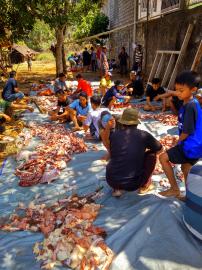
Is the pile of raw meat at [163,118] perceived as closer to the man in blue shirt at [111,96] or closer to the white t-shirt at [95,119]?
the man in blue shirt at [111,96]

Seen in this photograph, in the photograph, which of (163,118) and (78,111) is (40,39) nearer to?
(78,111)

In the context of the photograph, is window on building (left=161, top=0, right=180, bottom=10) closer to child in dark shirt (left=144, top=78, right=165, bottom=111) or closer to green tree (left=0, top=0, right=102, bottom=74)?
child in dark shirt (left=144, top=78, right=165, bottom=111)

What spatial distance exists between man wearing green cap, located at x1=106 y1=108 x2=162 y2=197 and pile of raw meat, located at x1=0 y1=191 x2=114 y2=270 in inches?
21.2

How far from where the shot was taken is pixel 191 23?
10.5 m

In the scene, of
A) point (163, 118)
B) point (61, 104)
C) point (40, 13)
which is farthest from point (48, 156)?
point (40, 13)

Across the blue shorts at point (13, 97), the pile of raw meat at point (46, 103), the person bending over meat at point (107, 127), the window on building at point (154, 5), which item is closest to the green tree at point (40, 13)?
the window on building at point (154, 5)

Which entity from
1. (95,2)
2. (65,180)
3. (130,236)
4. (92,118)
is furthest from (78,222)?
(95,2)

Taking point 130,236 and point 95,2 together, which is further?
point 95,2

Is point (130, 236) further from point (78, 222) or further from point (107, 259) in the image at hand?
point (78, 222)

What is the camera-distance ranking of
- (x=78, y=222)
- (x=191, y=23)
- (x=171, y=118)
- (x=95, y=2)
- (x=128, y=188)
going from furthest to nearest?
(x=95, y=2), (x=191, y=23), (x=171, y=118), (x=128, y=188), (x=78, y=222)

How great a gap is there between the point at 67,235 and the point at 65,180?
1.77 meters

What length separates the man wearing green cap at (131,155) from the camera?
4.04 metres

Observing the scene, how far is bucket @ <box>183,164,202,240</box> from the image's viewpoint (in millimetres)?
3227

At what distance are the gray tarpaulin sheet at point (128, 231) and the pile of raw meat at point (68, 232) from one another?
10 cm
